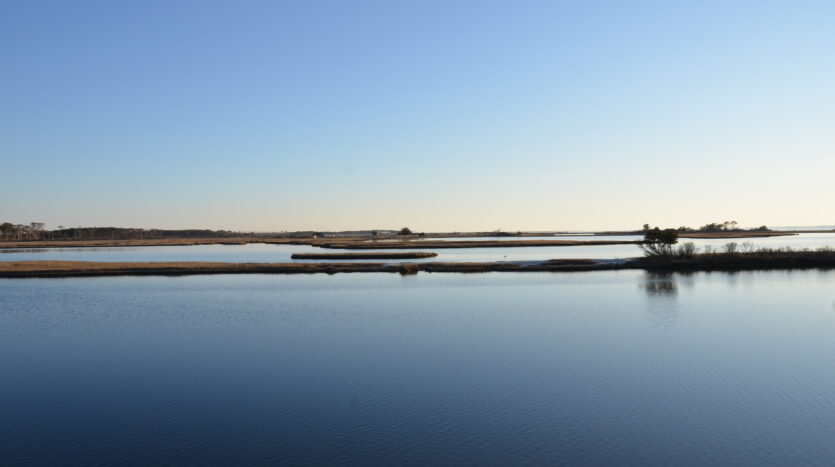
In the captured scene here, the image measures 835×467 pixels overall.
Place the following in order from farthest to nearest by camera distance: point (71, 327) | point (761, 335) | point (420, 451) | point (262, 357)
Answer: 1. point (71, 327)
2. point (761, 335)
3. point (262, 357)
4. point (420, 451)

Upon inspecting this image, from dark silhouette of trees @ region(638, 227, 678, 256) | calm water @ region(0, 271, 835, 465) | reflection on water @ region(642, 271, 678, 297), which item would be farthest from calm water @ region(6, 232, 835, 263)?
calm water @ region(0, 271, 835, 465)

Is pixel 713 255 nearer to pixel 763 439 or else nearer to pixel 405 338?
pixel 405 338

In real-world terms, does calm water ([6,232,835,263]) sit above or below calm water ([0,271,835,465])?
above

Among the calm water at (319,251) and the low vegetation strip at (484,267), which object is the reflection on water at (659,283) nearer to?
the low vegetation strip at (484,267)

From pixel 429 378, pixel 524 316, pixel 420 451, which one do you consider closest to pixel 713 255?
pixel 524 316

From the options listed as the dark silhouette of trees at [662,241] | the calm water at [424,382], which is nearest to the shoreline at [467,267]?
the dark silhouette of trees at [662,241]

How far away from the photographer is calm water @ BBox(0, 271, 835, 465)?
440 inches

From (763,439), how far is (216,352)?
1557 centimetres

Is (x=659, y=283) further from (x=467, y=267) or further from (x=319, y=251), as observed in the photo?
(x=319, y=251)

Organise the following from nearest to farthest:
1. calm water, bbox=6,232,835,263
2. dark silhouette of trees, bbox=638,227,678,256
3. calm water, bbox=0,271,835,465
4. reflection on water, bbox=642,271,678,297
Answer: calm water, bbox=0,271,835,465 < reflection on water, bbox=642,271,678,297 < dark silhouette of trees, bbox=638,227,678,256 < calm water, bbox=6,232,835,263

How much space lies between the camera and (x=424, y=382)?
15.5 m

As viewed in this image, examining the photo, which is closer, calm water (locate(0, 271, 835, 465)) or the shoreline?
calm water (locate(0, 271, 835, 465))

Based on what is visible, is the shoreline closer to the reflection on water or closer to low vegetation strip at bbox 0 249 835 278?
low vegetation strip at bbox 0 249 835 278

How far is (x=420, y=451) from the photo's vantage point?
10938 mm
